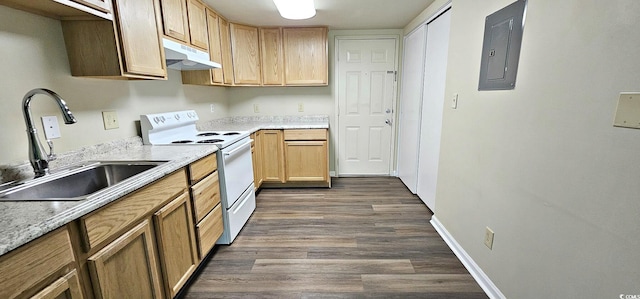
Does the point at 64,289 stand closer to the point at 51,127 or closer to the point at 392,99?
the point at 51,127

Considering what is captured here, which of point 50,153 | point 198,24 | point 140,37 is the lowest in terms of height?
point 50,153

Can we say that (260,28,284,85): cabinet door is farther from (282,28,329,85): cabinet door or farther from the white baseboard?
the white baseboard

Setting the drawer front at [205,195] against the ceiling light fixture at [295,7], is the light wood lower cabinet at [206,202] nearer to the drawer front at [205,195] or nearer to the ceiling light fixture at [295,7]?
the drawer front at [205,195]

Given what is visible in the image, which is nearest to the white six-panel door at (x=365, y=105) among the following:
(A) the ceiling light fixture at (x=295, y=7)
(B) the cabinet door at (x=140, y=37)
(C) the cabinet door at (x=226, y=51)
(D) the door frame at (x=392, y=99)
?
(D) the door frame at (x=392, y=99)

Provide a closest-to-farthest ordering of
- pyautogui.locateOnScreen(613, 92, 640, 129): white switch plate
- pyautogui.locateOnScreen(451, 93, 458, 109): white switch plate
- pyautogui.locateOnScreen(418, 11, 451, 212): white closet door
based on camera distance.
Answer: pyautogui.locateOnScreen(613, 92, 640, 129): white switch plate, pyautogui.locateOnScreen(451, 93, 458, 109): white switch plate, pyautogui.locateOnScreen(418, 11, 451, 212): white closet door

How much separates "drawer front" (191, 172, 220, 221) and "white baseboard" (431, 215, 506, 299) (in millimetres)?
1859

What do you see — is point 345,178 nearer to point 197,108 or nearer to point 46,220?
point 197,108

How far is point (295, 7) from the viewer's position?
233cm

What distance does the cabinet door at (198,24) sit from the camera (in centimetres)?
218

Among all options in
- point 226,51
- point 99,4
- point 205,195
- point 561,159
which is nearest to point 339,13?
point 226,51

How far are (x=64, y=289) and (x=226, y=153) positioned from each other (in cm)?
127

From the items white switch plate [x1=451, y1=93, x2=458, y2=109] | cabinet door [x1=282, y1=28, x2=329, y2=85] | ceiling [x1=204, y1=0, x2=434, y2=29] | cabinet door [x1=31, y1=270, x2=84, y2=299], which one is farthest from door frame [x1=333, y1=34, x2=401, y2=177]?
cabinet door [x1=31, y1=270, x2=84, y2=299]

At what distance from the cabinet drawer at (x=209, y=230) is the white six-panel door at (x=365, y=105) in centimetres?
219

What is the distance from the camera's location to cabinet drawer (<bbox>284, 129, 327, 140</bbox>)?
3213mm
